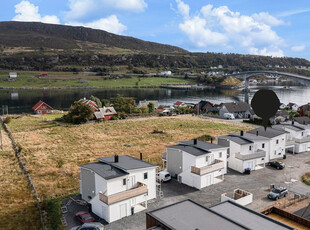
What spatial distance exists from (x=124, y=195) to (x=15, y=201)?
33.0 ft

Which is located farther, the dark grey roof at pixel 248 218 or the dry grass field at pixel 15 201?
the dry grass field at pixel 15 201

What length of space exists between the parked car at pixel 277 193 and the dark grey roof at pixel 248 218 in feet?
30.8

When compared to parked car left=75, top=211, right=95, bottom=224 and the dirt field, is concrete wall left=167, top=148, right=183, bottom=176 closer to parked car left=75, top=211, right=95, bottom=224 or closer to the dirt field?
the dirt field

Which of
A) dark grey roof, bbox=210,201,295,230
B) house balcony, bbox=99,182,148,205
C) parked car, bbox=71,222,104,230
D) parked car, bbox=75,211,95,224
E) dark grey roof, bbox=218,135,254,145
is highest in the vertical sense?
dark grey roof, bbox=218,135,254,145

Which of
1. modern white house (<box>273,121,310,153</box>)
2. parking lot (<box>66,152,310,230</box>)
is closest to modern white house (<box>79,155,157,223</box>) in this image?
parking lot (<box>66,152,310,230</box>)

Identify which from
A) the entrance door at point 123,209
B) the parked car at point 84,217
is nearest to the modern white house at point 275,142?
the entrance door at point 123,209

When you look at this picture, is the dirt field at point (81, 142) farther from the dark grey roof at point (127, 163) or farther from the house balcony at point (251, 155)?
the house balcony at point (251, 155)

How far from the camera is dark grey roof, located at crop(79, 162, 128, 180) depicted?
21141mm

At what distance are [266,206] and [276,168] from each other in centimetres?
1070

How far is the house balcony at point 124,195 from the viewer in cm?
2016

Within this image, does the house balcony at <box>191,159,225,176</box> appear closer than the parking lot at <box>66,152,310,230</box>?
No

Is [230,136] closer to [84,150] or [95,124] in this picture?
[84,150]

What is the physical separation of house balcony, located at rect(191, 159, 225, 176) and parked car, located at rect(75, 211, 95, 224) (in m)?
10.3

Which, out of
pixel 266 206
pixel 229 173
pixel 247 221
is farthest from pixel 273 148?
pixel 247 221
